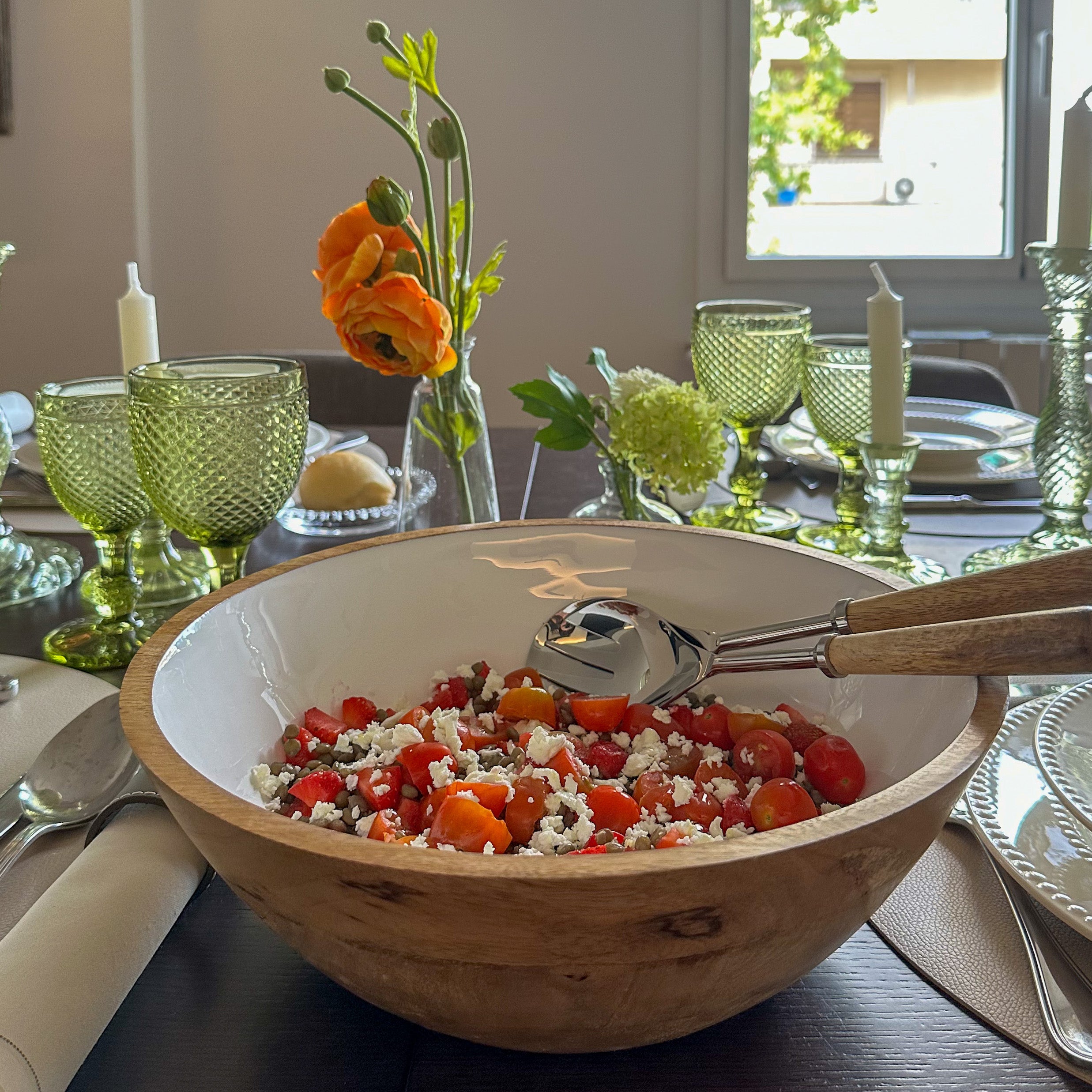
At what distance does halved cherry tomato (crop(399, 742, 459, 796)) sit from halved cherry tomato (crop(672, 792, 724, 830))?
0.38 feet

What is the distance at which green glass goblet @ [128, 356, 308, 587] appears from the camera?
2.69 feet

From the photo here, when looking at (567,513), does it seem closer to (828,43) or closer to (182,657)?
(182,657)

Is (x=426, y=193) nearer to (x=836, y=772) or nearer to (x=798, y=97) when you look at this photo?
(x=836, y=772)

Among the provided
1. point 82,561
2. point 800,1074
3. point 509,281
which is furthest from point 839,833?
point 509,281

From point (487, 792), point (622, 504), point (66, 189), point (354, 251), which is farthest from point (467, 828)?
point (66, 189)

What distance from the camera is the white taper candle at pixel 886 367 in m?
0.99

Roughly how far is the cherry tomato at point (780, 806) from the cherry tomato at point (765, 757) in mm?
43

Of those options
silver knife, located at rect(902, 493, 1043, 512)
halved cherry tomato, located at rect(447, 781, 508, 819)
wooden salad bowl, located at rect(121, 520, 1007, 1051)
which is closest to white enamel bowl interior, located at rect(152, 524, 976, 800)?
wooden salad bowl, located at rect(121, 520, 1007, 1051)

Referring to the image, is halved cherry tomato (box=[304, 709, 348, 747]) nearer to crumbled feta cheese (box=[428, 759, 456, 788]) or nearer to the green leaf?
crumbled feta cheese (box=[428, 759, 456, 788])

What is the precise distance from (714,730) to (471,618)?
0.19 meters

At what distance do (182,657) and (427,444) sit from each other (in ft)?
1.59

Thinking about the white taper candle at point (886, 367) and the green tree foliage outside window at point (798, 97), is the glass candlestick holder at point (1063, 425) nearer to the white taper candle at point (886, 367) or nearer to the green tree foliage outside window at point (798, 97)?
the white taper candle at point (886, 367)

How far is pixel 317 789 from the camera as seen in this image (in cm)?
55

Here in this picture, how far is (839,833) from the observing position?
38cm
